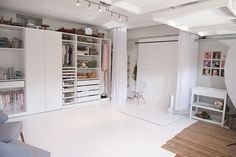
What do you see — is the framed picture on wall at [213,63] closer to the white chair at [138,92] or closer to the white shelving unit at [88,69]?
the white chair at [138,92]

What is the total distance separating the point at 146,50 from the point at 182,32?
1.49m

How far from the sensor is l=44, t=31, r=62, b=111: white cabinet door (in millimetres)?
4008

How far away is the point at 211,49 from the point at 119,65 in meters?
2.38

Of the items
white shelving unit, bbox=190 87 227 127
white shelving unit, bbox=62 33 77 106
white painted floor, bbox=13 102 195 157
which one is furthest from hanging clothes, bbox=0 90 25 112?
white shelving unit, bbox=190 87 227 127

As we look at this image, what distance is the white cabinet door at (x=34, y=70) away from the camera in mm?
3727

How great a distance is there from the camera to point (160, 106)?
494 cm

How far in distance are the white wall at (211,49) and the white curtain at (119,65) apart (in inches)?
78.7

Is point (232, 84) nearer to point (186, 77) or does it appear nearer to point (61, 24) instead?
point (186, 77)

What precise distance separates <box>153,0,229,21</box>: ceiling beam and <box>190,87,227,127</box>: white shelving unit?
1892 millimetres

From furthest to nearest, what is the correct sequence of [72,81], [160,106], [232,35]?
1. [160,106]
2. [72,81]
3. [232,35]

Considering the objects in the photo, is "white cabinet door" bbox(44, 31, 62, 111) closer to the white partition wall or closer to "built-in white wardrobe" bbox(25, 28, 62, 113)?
"built-in white wardrobe" bbox(25, 28, 62, 113)

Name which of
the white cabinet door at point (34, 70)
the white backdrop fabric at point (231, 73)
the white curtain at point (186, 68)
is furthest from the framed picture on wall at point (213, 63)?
the white cabinet door at point (34, 70)

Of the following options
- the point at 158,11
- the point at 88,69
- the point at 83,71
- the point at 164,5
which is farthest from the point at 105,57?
the point at 164,5

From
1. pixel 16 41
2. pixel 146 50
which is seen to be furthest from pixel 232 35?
pixel 16 41
